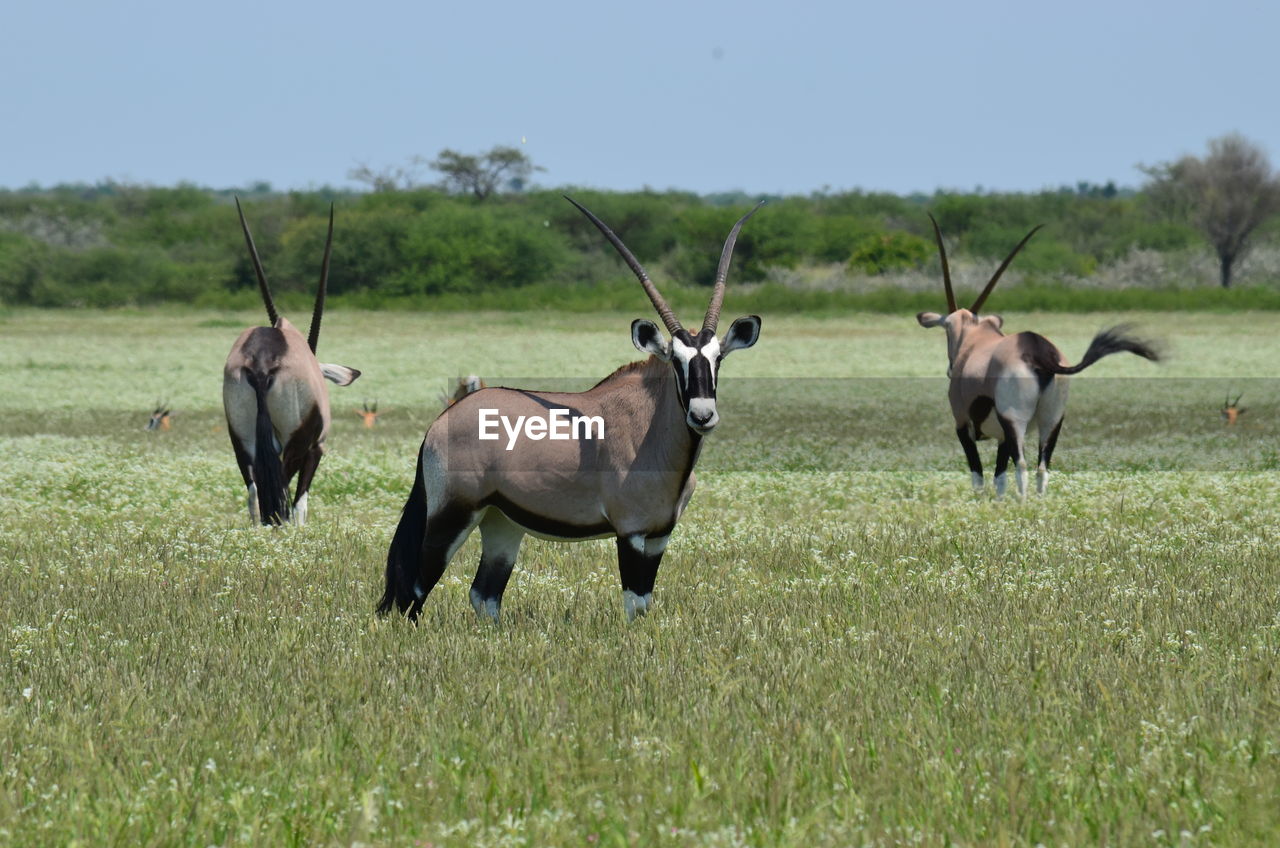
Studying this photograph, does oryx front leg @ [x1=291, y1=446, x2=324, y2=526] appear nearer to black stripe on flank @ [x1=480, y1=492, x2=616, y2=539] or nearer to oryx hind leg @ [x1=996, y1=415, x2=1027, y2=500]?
black stripe on flank @ [x1=480, y1=492, x2=616, y2=539]

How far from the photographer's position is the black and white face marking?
28.2ft

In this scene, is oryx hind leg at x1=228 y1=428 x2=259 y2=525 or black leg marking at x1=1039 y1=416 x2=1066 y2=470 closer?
oryx hind leg at x1=228 y1=428 x2=259 y2=525

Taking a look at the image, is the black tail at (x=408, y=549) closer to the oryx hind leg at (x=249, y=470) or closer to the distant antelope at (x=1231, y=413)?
the oryx hind leg at (x=249, y=470)

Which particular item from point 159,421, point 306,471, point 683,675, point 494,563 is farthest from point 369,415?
point 683,675

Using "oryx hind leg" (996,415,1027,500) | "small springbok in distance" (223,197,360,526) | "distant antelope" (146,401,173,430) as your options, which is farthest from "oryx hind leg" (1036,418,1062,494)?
"distant antelope" (146,401,173,430)

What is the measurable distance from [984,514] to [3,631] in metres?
9.57

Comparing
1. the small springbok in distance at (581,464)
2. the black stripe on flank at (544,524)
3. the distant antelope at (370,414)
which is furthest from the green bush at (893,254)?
the black stripe on flank at (544,524)

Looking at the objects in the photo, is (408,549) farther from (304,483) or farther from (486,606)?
(304,483)

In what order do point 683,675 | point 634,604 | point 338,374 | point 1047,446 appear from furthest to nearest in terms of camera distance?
point 1047,446, point 338,374, point 634,604, point 683,675

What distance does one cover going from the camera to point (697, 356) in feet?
28.8

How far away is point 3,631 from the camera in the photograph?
9.78 meters

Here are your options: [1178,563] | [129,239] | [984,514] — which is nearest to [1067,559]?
[1178,563]

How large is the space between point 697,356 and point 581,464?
116 centimetres

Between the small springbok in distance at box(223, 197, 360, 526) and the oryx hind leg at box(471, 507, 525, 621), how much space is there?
5.02 m
